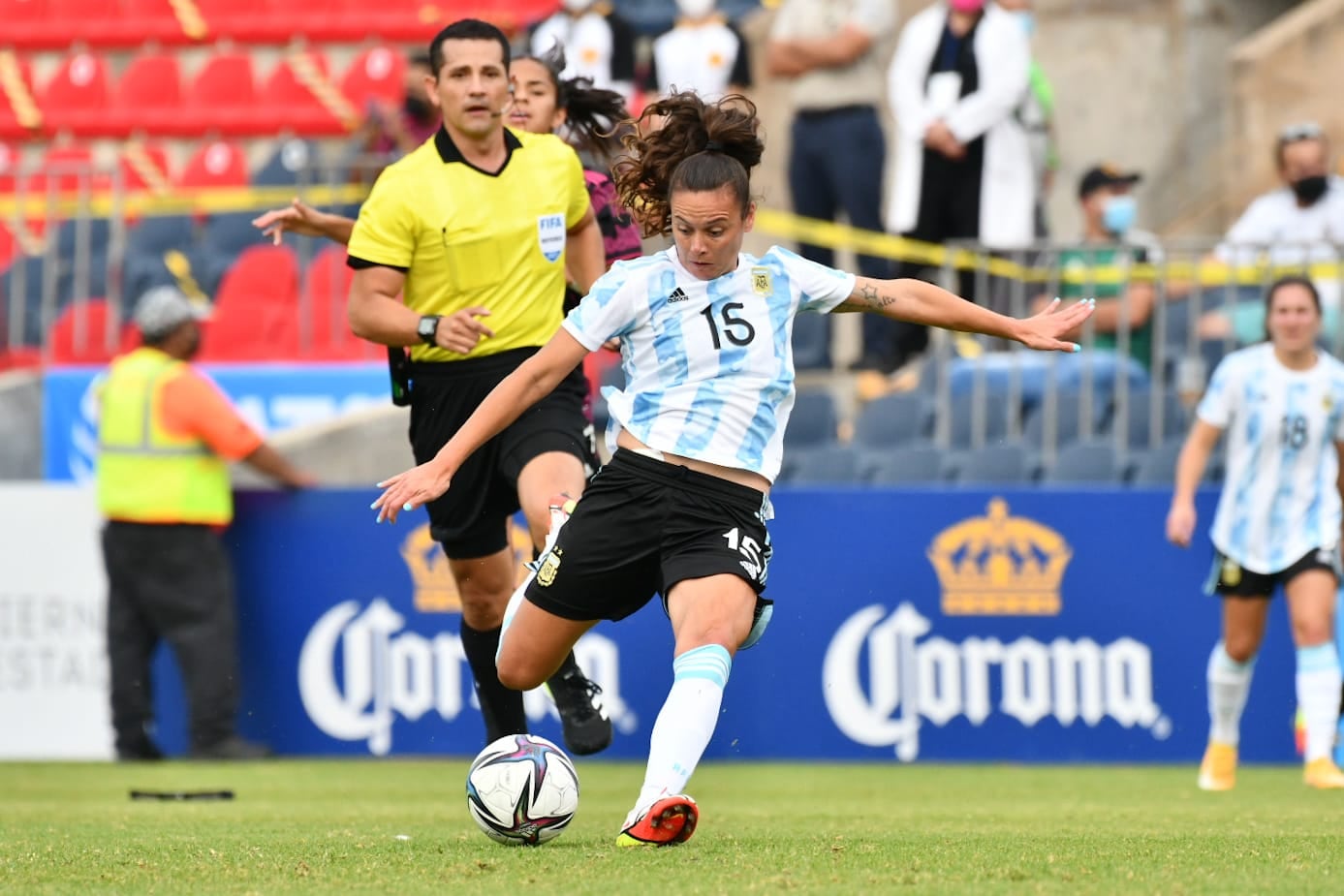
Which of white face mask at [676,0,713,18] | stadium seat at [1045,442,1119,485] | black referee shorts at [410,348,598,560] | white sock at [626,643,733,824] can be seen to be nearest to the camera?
white sock at [626,643,733,824]

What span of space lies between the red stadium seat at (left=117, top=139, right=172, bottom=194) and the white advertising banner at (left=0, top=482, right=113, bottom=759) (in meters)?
6.92

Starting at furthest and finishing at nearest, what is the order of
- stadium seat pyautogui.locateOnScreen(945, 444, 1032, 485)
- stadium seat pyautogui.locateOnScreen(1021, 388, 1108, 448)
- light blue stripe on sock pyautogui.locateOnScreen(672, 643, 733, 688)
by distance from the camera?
stadium seat pyautogui.locateOnScreen(1021, 388, 1108, 448) < stadium seat pyautogui.locateOnScreen(945, 444, 1032, 485) < light blue stripe on sock pyautogui.locateOnScreen(672, 643, 733, 688)

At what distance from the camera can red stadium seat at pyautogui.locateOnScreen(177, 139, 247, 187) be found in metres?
18.0

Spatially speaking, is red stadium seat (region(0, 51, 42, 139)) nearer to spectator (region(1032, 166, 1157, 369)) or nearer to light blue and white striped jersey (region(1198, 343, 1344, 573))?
spectator (region(1032, 166, 1157, 369))

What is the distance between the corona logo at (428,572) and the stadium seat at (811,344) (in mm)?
2613

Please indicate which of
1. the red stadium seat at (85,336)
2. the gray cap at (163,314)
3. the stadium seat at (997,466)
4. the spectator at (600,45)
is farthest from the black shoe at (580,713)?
the red stadium seat at (85,336)

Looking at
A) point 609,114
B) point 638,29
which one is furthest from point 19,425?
point 609,114

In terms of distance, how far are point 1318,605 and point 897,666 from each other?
244cm

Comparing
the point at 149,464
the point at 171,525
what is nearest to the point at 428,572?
the point at 171,525

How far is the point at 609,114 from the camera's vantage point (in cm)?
844

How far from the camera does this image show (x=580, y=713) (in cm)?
→ 723

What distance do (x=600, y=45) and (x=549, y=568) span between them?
8403 mm

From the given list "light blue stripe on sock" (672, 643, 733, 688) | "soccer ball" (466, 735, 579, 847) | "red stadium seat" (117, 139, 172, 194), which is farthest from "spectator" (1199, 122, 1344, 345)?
"red stadium seat" (117, 139, 172, 194)

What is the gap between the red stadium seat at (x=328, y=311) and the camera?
536 inches
